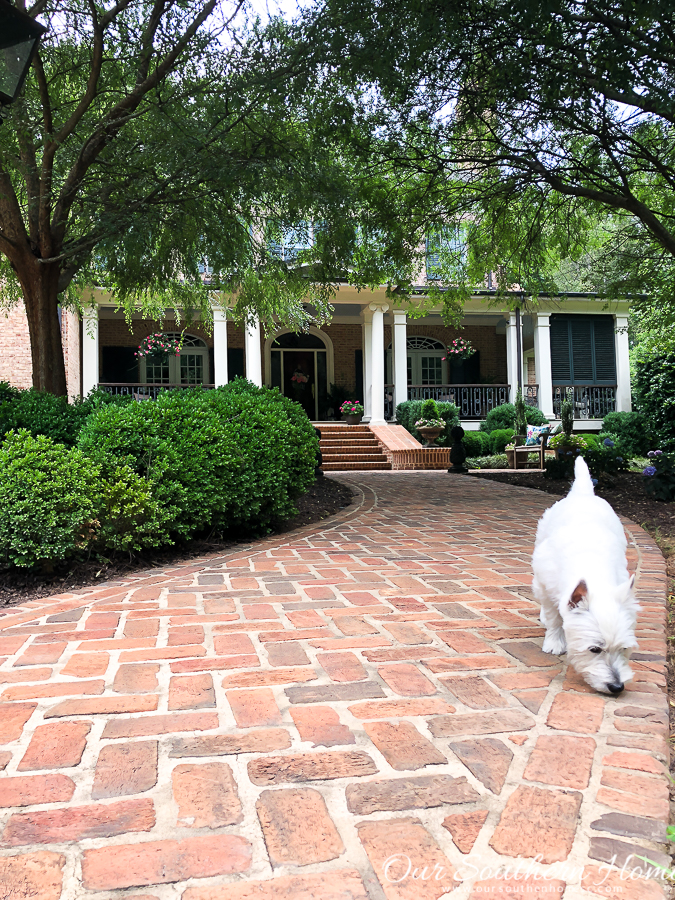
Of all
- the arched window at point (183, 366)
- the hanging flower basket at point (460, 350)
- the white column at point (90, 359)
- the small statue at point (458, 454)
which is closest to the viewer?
the small statue at point (458, 454)

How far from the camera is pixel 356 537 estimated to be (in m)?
6.34

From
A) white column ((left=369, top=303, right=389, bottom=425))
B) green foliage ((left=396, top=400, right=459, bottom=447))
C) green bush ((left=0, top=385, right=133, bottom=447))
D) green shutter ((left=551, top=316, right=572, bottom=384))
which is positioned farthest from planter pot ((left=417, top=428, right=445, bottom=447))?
green bush ((left=0, top=385, right=133, bottom=447))

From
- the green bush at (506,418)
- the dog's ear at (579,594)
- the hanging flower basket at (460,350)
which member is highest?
the hanging flower basket at (460,350)

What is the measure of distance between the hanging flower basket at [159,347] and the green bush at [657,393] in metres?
12.4

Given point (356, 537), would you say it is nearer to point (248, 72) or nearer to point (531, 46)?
point (248, 72)

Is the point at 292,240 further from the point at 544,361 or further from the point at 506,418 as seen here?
the point at 544,361

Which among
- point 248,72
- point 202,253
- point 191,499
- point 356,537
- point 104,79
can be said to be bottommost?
point 356,537

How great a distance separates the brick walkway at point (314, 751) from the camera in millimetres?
1620

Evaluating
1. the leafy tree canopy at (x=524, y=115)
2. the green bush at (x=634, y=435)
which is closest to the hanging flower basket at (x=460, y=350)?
the green bush at (x=634, y=435)

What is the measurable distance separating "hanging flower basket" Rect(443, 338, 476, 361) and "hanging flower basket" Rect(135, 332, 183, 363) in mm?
8554

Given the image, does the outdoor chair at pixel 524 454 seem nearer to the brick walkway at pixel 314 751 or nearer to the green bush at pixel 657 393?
the green bush at pixel 657 393

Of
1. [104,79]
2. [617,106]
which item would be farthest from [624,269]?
[104,79]

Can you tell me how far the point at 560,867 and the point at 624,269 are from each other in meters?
10.0

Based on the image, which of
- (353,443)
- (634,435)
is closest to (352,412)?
(353,443)
